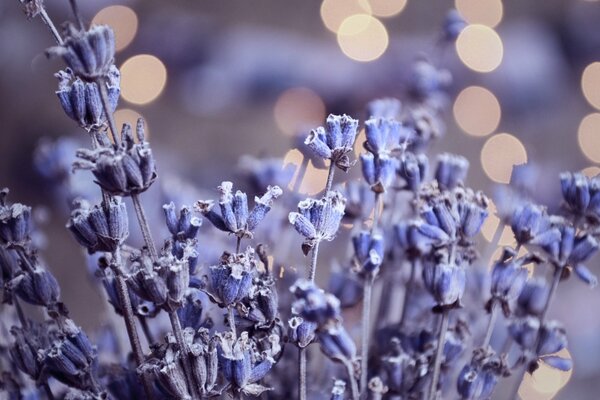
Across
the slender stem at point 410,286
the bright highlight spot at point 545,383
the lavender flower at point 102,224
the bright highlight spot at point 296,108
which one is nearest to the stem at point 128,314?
the lavender flower at point 102,224

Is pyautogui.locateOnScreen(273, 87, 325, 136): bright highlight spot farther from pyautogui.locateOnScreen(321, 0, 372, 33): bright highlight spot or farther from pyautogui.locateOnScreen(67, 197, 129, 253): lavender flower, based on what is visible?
pyautogui.locateOnScreen(67, 197, 129, 253): lavender flower

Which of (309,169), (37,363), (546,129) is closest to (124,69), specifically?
(546,129)

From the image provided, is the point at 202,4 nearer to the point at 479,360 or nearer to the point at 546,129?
the point at 546,129

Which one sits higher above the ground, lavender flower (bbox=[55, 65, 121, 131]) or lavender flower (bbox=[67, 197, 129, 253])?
lavender flower (bbox=[55, 65, 121, 131])

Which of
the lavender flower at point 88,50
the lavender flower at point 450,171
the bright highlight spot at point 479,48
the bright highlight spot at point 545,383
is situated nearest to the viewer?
the lavender flower at point 88,50

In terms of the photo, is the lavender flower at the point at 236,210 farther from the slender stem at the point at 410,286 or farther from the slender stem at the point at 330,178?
the slender stem at the point at 410,286

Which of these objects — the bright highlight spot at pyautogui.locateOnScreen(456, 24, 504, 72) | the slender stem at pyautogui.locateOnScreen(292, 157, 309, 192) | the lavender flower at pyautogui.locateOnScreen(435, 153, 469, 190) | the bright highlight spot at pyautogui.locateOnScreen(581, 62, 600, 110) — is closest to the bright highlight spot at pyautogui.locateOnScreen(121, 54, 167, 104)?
the bright highlight spot at pyautogui.locateOnScreen(456, 24, 504, 72)
